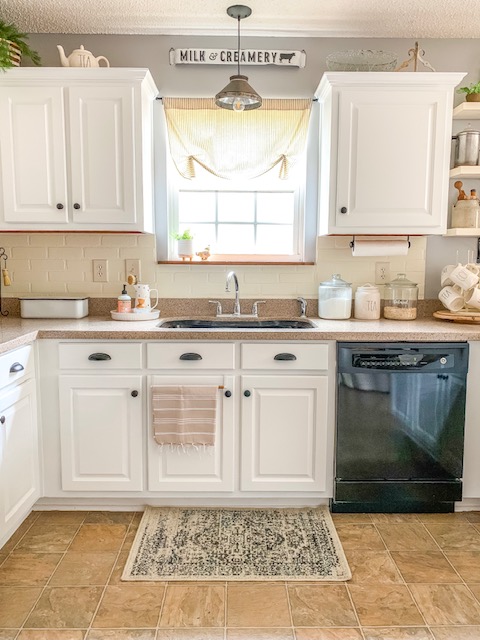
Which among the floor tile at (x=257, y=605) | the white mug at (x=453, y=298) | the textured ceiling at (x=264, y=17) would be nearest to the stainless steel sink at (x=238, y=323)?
the white mug at (x=453, y=298)

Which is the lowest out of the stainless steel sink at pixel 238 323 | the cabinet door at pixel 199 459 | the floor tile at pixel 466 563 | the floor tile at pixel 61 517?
the floor tile at pixel 61 517

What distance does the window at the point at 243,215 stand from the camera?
3016mm

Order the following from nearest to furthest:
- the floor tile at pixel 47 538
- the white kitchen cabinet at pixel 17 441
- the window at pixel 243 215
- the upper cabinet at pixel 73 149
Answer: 1. the white kitchen cabinet at pixel 17 441
2. the floor tile at pixel 47 538
3. the upper cabinet at pixel 73 149
4. the window at pixel 243 215

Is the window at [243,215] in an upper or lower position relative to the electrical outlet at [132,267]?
upper

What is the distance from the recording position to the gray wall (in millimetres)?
2883

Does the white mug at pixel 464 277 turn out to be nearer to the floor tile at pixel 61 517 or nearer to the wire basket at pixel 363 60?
the wire basket at pixel 363 60

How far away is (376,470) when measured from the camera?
8.02ft

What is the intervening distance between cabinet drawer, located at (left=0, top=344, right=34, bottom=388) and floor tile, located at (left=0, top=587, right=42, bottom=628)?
80cm

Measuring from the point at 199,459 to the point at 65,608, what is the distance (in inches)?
33.4

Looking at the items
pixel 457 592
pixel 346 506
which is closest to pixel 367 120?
pixel 346 506

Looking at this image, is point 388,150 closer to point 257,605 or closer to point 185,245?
point 185,245

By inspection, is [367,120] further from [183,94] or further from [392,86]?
[183,94]

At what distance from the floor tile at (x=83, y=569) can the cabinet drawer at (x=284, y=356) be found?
41.0 inches

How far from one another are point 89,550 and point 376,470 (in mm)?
1391
